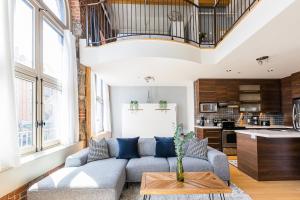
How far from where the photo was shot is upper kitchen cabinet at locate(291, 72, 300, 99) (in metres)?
6.46

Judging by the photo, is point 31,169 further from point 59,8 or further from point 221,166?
point 59,8

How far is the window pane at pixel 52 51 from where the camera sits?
3.98 metres

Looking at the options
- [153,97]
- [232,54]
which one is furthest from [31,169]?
[153,97]

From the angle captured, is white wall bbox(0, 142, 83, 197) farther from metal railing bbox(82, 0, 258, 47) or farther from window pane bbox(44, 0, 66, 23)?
metal railing bbox(82, 0, 258, 47)

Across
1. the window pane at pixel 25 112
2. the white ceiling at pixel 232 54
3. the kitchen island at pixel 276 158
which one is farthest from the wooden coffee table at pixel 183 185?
the white ceiling at pixel 232 54

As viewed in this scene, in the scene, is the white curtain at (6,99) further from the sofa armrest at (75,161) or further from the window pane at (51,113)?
the window pane at (51,113)

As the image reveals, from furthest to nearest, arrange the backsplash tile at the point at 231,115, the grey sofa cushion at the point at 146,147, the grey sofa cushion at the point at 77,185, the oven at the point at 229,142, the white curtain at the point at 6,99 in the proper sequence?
the backsplash tile at the point at 231,115 < the oven at the point at 229,142 < the grey sofa cushion at the point at 146,147 < the grey sofa cushion at the point at 77,185 < the white curtain at the point at 6,99

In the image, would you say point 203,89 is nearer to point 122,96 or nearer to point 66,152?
point 122,96

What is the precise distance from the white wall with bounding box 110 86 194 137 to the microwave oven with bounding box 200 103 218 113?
142cm

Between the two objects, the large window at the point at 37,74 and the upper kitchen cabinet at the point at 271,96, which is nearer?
the large window at the point at 37,74

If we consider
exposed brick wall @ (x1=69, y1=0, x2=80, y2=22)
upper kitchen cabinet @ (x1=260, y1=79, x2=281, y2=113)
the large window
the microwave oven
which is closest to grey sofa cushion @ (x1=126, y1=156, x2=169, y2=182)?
the large window

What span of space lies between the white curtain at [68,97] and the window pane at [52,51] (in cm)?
20

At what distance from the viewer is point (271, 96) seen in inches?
299

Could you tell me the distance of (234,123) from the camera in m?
7.14
